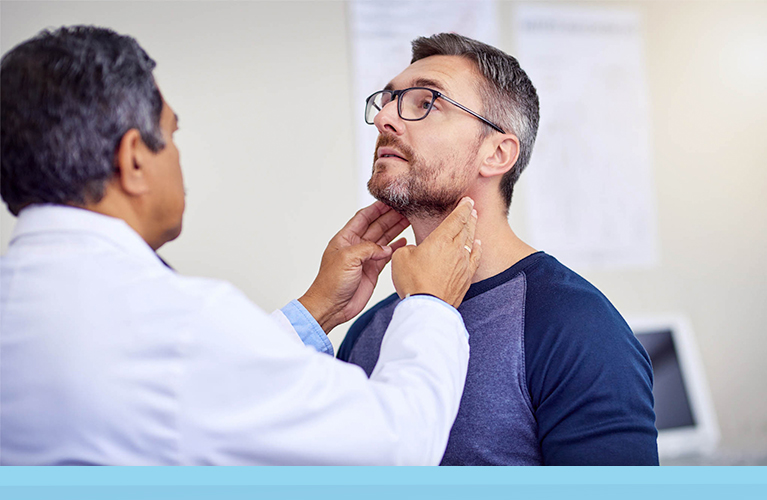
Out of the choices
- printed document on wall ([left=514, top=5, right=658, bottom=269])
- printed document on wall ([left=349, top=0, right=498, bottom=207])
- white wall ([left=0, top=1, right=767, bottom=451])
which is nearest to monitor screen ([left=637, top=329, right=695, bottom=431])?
white wall ([left=0, top=1, right=767, bottom=451])

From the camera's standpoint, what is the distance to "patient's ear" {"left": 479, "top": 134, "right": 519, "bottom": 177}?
1.27 metres

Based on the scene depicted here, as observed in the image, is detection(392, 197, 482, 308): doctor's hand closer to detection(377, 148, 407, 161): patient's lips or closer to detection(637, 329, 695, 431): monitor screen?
detection(377, 148, 407, 161): patient's lips

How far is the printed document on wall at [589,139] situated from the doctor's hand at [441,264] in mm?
1324

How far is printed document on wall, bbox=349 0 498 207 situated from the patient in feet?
2.42

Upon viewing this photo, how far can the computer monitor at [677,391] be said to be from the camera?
2160mm

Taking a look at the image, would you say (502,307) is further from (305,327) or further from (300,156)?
(300,156)

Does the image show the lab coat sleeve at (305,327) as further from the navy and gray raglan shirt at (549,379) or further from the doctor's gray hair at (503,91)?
the doctor's gray hair at (503,91)

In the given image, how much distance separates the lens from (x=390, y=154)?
1.27 metres

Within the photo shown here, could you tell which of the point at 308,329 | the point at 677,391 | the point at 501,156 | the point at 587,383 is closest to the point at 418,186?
the point at 501,156

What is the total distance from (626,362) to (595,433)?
133mm

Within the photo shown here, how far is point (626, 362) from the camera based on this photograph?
3.21ft

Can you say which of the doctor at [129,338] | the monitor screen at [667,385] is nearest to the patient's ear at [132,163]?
the doctor at [129,338]

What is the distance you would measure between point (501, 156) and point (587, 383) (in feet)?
1.76

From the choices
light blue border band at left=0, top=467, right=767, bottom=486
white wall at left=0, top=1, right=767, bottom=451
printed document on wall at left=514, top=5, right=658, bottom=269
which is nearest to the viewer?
light blue border band at left=0, top=467, right=767, bottom=486
